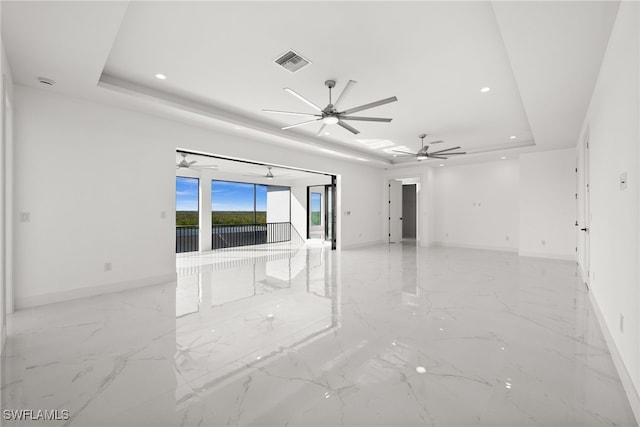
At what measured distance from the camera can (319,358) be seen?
2346 mm

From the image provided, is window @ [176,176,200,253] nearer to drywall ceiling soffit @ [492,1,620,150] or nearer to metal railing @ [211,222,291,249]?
metal railing @ [211,222,291,249]

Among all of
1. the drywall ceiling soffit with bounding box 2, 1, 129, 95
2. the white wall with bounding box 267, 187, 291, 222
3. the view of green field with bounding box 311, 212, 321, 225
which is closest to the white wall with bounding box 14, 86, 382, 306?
the drywall ceiling soffit with bounding box 2, 1, 129, 95

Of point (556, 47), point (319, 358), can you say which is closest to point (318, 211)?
point (556, 47)

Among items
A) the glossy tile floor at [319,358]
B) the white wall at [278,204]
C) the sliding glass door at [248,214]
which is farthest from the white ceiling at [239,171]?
the glossy tile floor at [319,358]

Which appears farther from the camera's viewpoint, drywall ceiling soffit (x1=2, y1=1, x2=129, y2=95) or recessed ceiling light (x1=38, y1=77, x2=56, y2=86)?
recessed ceiling light (x1=38, y1=77, x2=56, y2=86)

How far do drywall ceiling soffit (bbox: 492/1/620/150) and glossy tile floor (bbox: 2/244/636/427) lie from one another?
8.44ft

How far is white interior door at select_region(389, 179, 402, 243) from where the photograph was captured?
10445 millimetres

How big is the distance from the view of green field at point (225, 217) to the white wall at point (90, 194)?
4193 millimetres

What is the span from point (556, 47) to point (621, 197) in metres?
1.42

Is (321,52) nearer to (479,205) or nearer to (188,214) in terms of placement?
(188,214)

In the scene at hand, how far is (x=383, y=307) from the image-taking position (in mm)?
3557

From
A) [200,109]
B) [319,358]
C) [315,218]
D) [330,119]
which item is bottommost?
[319,358]

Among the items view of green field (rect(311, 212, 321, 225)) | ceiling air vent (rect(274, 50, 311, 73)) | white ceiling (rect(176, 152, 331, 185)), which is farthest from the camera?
view of green field (rect(311, 212, 321, 225))

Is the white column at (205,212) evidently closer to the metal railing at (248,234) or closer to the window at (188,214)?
the window at (188,214)
